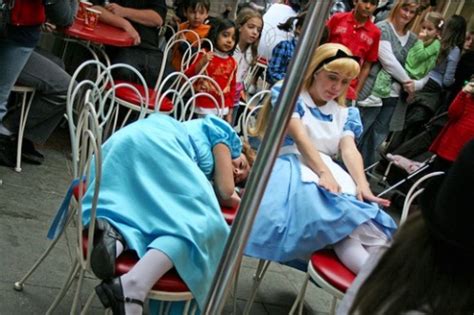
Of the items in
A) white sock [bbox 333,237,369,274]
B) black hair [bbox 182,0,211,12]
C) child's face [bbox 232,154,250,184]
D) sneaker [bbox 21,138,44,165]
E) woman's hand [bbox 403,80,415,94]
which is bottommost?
sneaker [bbox 21,138,44,165]

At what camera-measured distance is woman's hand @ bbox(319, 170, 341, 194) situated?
2080mm

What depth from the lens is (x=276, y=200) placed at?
6.73ft

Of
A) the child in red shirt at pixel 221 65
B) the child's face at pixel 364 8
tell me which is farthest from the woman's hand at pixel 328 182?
the child's face at pixel 364 8

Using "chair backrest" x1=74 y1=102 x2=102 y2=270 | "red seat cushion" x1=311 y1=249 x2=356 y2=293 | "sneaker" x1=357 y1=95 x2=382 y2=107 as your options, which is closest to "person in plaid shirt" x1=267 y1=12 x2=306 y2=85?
"sneaker" x1=357 y1=95 x2=382 y2=107

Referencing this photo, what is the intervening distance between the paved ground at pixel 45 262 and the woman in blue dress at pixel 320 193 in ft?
1.90

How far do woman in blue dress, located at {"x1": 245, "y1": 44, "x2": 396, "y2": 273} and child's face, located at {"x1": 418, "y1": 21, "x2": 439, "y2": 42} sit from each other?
2.59 meters

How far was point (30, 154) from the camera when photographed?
327cm

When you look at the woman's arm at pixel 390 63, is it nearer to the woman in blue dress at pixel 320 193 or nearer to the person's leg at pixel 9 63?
the woman in blue dress at pixel 320 193

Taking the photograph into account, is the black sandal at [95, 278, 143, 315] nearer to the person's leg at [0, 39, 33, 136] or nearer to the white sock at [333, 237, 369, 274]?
the white sock at [333, 237, 369, 274]

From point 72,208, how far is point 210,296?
124cm

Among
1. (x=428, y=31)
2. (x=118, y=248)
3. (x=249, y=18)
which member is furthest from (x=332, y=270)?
(x=428, y=31)

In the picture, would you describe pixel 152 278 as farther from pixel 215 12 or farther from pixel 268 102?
pixel 215 12

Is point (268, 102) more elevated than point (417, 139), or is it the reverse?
point (268, 102)

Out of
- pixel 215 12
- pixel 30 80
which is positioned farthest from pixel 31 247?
pixel 215 12
